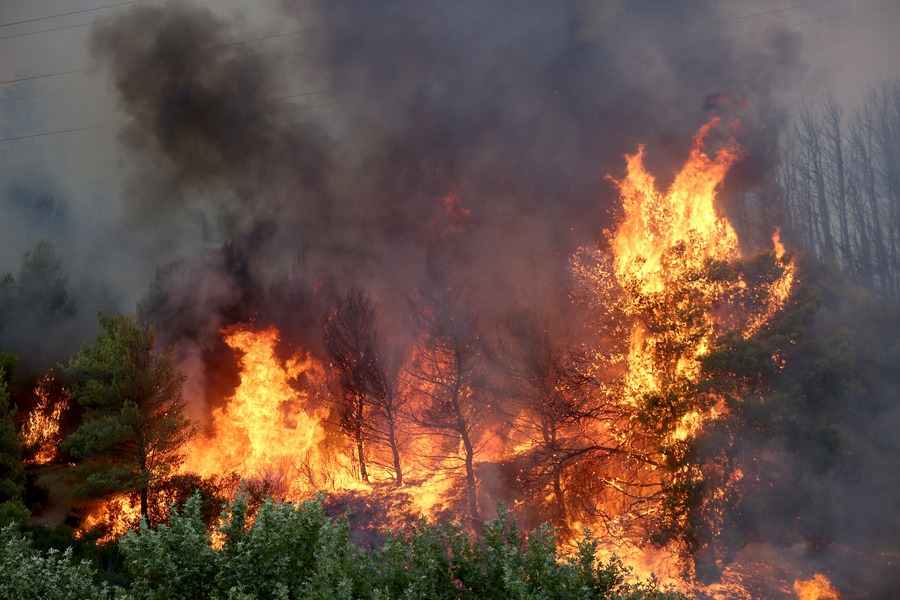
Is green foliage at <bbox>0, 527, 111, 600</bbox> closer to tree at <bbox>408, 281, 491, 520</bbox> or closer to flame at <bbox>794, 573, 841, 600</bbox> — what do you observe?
tree at <bbox>408, 281, 491, 520</bbox>

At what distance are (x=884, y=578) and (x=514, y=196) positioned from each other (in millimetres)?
20173

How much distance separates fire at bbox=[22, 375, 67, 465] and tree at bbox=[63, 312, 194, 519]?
8.87 metres

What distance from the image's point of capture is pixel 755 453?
644 inches

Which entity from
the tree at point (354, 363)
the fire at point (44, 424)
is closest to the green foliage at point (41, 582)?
the tree at point (354, 363)

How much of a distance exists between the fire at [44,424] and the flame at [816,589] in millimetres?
30977

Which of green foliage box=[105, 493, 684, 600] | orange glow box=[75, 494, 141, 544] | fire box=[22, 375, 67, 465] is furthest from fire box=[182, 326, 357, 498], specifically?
green foliage box=[105, 493, 684, 600]

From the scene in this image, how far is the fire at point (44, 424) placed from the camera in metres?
27.9

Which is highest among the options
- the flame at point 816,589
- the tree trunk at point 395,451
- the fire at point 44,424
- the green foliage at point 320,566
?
the fire at point 44,424

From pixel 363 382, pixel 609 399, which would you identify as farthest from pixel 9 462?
pixel 609 399

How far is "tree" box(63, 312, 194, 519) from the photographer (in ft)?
65.6

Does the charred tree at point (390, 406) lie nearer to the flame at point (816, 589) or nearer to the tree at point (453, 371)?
the tree at point (453, 371)

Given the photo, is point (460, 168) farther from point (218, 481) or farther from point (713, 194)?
point (218, 481)

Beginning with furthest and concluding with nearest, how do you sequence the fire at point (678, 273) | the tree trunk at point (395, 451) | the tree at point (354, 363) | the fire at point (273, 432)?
the fire at point (273, 432) < the tree at point (354, 363) < the tree trunk at point (395, 451) < the fire at point (678, 273)

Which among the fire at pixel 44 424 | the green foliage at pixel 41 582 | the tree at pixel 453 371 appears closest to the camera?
the green foliage at pixel 41 582
